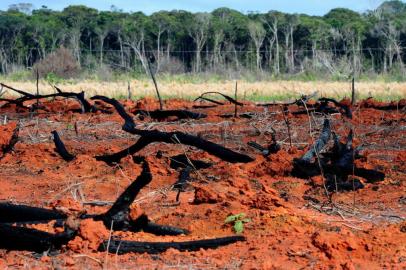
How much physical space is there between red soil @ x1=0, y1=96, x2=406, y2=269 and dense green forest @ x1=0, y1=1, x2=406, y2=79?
44498 millimetres

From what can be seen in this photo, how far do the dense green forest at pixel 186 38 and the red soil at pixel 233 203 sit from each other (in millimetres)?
44498

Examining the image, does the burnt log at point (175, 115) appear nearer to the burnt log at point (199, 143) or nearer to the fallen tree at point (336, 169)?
the fallen tree at point (336, 169)

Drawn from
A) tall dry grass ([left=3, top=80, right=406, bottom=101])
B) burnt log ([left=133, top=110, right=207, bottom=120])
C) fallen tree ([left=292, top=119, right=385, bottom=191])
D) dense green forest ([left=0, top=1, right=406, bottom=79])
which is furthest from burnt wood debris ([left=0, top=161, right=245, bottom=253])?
dense green forest ([left=0, top=1, right=406, bottom=79])

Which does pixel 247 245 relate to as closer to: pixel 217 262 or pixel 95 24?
pixel 217 262

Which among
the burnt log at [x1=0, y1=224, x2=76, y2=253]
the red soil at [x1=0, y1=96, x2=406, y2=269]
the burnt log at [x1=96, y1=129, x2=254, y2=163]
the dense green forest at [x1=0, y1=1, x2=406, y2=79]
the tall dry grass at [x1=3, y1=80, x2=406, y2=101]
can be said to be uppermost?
the dense green forest at [x1=0, y1=1, x2=406, y2=79]

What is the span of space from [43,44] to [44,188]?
186 ft

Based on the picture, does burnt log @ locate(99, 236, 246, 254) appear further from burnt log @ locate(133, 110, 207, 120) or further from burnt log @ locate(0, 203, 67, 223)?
burnt log @ locate(133, 110, 207, 120)

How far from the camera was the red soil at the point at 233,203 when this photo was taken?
155 inches

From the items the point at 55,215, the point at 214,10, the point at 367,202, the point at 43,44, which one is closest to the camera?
the point at 55,215

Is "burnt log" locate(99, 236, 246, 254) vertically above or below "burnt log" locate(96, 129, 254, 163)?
below

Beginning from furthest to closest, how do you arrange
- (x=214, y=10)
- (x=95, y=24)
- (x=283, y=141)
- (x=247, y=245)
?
1. (x=214, y=10)
2. (x=95, y=24)
3. (x=283, y=141)
4. (x=247, y=245)

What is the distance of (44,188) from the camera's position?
624 centimetres

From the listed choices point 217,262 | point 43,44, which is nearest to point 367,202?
point 217,262

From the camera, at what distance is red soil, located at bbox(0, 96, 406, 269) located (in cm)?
394
